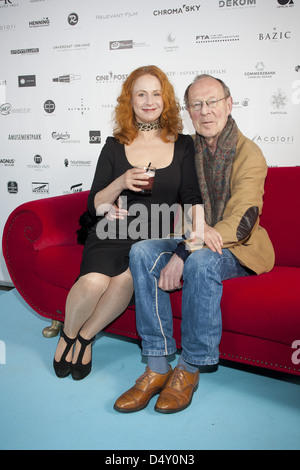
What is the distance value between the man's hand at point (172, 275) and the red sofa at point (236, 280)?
0.16 metres

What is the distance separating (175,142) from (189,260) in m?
0.71

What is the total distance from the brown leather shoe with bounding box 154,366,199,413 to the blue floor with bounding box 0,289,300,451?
3 cm

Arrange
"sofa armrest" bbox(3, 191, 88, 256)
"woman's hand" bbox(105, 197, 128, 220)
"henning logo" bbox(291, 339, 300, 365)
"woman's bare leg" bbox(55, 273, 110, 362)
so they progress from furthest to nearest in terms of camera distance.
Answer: "sofa armrest" bbox(3, 191, 88, 256) → "woman's hand" bbox(105, 197, 128, 220) → "woman's bare leg" bbox(55, 273, 110, 362) → "henning logo" bbox(291, 339, 300, 365)

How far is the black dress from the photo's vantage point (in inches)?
82.7

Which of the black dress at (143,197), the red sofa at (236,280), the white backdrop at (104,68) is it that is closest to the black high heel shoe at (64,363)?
the red sofa at (236,280)

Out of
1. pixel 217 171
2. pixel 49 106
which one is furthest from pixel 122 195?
pixel 49 106

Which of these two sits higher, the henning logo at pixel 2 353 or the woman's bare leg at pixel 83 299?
the woman's bare leg at pixel 83 299

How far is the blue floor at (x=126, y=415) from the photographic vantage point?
5.09 feet

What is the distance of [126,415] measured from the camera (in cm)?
171

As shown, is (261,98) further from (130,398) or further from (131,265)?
(130,398)

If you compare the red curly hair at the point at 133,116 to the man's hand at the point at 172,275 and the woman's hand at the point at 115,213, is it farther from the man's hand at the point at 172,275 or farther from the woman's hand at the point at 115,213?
the man's hand at the point at 172,275

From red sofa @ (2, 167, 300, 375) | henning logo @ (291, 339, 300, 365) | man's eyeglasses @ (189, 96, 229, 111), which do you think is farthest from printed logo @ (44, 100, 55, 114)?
henning logo @ (291, 339, 300, 365)

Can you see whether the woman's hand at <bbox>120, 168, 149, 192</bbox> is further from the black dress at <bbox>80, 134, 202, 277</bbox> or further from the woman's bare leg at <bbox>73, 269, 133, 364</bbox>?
the woman's bare leg at <bbox>73, 269, 133, 364</bbox>

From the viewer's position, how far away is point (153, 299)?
5.93ft
